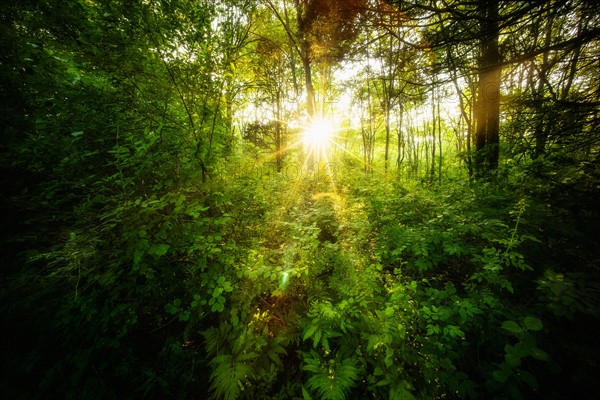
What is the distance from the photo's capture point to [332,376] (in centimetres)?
203

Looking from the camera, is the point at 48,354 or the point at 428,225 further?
the point at 428,225

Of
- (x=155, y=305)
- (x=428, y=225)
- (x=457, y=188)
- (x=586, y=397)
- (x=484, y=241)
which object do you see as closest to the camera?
(x=586, y=397)

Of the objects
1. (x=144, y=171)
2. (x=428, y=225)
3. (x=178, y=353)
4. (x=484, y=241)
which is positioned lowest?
(x=178, y=353)

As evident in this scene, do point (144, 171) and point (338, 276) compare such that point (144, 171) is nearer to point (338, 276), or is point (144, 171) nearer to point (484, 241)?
point (338, 276)

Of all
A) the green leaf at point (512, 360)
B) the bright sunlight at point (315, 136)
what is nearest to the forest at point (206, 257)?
the green leaf at point (512, 360)

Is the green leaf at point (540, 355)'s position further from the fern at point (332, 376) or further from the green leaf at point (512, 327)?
the fern at point (332, 376)

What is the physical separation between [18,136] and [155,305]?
2.83 metres

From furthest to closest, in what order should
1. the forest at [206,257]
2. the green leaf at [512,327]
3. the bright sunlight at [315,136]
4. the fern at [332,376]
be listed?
the bright sunlight at [315,136] → the forest at [206,257] → the fern at [332,376] → the green leaf at [512,327]

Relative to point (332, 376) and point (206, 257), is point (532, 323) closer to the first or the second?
point (332, 376)

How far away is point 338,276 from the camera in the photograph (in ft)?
9.05

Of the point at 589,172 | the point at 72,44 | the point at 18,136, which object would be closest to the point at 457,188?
the point at 589,172

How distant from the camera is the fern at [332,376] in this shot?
1839 millimetres

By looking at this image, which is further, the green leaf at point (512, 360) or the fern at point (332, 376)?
the fern at point (332, 376)

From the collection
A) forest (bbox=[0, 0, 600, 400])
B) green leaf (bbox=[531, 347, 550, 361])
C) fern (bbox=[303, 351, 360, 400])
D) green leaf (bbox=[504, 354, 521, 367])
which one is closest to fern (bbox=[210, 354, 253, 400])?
forest (bbox=[0, 0, 600, 400])
